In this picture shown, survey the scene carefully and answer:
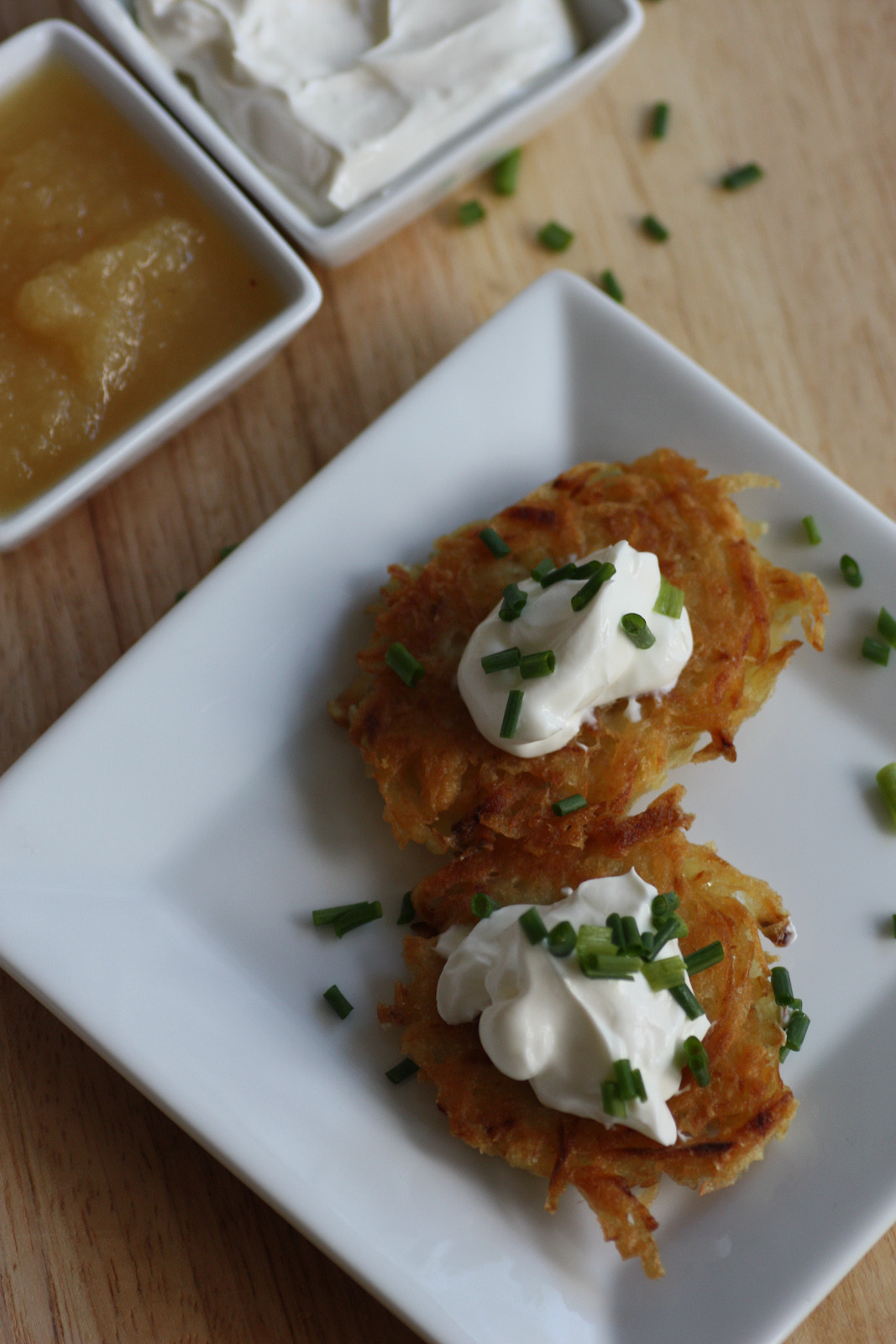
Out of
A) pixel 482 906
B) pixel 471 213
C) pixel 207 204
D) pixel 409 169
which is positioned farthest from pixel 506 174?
pixel 482 906

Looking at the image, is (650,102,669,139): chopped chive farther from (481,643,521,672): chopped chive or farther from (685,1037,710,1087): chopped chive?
(685,1037,710,1087): chopped chive

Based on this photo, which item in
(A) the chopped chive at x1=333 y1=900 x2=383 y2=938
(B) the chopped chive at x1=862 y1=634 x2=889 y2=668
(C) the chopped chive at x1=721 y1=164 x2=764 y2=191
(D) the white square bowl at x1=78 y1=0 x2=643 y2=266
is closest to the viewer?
(A) the chopped chive at x1=333 y1=900 x2=383 y2=938

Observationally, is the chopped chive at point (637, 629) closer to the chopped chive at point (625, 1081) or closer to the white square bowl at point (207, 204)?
the chopped chive at point (625, 1081)

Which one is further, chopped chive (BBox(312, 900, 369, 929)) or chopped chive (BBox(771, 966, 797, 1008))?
chopped chive (BBox(312, 900, 369, 929))

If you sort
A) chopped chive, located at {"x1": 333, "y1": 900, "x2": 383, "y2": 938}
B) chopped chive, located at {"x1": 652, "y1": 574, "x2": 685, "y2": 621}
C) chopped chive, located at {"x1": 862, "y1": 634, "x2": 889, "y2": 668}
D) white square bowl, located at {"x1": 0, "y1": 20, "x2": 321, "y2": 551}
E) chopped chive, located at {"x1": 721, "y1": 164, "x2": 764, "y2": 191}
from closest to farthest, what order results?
chopped chive, located at {"x1": 652, "y1": 574, "x2": 685, "y2": 621} → chopped chive, located at {"x1": 333, "y1": 900, "x2": 383, "y2": 938} → white square bowl, located at {"x1": 0, "y1": 20, "x2": 321, "y2": 551} → chopped chive, located at {"x1": 862, "y1": 634, "x2": 889, "y2": 668} → chopped chive, located at {"x1": 721, "y1": 164, "x2": 764, "y2": 191}

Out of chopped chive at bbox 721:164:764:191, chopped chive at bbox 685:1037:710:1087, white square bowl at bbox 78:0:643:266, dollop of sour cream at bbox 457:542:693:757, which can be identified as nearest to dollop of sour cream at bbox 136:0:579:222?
white square bowl at bbox 78:0:643:266

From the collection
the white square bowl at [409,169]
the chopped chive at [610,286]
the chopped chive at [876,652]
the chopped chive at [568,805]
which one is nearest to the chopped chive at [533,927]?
the chopped chive at [568,805]
